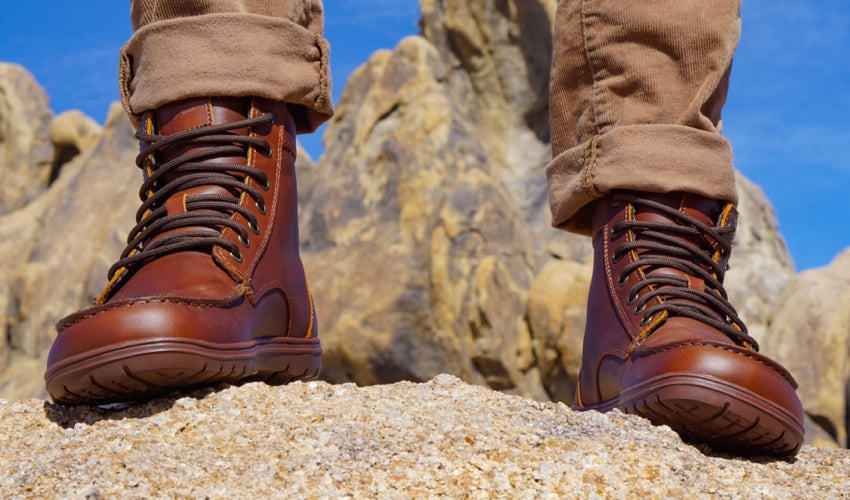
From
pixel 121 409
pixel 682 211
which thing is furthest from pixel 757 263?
pixel 121 409

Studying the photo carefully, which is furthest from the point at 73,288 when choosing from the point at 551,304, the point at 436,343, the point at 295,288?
the point at 295,288

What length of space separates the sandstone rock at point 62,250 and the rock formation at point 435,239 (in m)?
0.02

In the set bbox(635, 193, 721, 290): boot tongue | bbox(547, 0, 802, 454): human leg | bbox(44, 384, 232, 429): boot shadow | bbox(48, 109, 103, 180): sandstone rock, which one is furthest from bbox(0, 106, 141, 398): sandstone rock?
bbox(635, 193, 721, 290): boot tongue

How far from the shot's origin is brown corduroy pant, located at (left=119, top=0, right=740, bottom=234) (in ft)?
5.66

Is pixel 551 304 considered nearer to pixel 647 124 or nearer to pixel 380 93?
pixel 380 93

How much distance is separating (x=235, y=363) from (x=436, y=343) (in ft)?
18.0

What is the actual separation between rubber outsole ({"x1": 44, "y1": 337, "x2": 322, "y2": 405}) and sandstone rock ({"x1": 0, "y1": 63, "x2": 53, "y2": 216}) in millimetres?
11816

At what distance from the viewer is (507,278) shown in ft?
24.8

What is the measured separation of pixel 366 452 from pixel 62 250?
9505 mm

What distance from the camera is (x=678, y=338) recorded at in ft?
5.42

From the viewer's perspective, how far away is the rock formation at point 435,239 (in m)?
7.23

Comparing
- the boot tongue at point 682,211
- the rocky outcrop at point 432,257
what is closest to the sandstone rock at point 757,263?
the rocky outcrop at point 432,257

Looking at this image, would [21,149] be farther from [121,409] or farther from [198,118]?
[121,409]

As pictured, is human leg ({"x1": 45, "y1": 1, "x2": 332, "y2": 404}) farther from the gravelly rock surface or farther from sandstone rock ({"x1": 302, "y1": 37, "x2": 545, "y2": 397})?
sandstone rock ({"x1": 302, "y1": 37, "x2": 545, "y2": 397})
